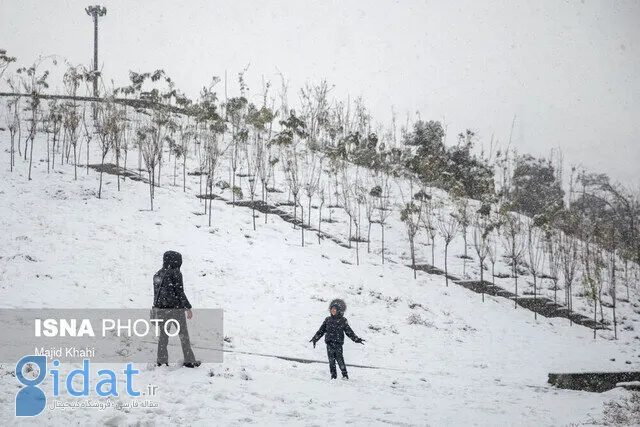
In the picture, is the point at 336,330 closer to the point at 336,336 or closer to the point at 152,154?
the point at 336,336

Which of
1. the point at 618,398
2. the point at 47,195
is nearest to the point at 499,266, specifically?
the point at 618,398

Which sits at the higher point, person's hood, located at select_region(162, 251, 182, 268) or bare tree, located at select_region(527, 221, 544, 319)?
person's hood, located at select_region(162, 251, 182, 268)

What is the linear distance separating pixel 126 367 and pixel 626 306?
77.5ft

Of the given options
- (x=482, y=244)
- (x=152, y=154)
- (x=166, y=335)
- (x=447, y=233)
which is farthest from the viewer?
(x=152, y=154)

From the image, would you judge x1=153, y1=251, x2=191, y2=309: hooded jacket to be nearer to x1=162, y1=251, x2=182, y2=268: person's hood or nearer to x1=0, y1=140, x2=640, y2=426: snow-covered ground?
x1=162, y1=251, x2=182, y2=268: person's hood

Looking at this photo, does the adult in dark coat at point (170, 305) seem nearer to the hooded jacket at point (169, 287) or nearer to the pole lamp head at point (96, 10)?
the hooded jacket at point (169, 287)

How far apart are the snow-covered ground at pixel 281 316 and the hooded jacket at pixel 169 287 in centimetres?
100

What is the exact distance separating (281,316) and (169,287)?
20.5ft

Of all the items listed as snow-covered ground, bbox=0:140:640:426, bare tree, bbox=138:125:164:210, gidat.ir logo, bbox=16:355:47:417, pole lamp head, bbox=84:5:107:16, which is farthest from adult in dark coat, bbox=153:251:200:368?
pole lamp head, bbox=84:5:107:16

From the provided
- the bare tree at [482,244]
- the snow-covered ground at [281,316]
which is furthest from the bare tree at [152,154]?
the bare tree at [482,244]

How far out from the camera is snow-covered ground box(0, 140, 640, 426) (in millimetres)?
6066

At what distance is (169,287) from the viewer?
702 centimetres

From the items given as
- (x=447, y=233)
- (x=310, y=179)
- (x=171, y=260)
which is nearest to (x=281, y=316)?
(x=171, y=260)

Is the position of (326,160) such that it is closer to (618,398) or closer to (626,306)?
(626,306)
